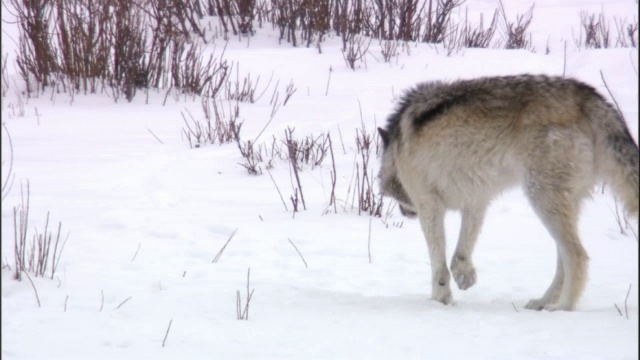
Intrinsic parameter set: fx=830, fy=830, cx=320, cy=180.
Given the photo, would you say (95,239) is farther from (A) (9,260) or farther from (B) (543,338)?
(B) (543,338)

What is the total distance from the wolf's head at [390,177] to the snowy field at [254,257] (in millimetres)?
366

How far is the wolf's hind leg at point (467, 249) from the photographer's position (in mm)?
4066

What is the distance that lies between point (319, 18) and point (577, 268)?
323 inches

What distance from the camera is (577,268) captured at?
3.59m

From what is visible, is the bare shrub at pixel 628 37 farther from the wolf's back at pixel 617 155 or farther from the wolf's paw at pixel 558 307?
the wolf's paw at pixel 558 307

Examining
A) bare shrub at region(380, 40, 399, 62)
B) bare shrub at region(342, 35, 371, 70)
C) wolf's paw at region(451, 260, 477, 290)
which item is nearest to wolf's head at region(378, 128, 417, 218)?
wolf's paw at region(451, 260, 477, 290)

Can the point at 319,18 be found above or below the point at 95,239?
above

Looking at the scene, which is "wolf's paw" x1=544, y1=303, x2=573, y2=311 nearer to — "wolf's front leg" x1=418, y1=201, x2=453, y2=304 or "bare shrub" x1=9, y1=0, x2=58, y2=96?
"wolf's front leg" x1=418, y1=201, x2=453, y2=304

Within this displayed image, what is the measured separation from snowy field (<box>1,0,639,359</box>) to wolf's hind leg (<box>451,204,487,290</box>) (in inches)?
4.2

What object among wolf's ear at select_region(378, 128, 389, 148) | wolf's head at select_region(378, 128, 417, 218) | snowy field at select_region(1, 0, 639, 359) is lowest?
snowy field at select_region(1, 0, 639, 359)

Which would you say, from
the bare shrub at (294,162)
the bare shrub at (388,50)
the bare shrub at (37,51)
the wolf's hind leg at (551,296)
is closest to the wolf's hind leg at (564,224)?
the wolf's hind leg at (551,296)

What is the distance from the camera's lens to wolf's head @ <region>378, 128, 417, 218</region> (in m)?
4.38

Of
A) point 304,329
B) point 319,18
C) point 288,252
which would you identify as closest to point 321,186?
point 288,252

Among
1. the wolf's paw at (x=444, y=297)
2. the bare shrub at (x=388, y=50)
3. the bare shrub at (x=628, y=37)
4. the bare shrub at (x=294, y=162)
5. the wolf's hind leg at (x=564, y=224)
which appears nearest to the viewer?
the wolf's hind leg at (x=564, y=224)
